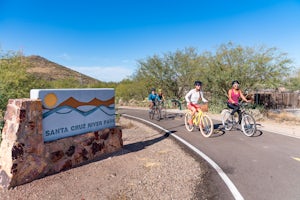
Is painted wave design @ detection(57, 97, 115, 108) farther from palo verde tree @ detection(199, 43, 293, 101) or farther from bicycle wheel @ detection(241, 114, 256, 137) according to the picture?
palo verde tree @ detection(199, 43, 293, 101)

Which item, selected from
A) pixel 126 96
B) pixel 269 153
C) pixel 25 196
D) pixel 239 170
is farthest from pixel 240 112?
pixel 126 96

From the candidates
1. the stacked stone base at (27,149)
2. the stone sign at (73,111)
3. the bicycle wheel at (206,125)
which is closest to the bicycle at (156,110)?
the bicycle wheel at (206,125)

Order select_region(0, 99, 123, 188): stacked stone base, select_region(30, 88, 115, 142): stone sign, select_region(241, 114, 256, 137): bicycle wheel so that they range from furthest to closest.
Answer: select_region(241, 114, 256, 137): bicycle wheel → select_region(30, 88, 115, 142): stone sign → select_region(0, 99, 123, 188): stacked stone base

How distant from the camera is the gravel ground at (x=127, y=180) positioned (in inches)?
147

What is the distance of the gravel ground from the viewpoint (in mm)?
3730

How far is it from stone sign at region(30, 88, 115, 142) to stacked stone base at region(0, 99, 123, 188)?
0.19m

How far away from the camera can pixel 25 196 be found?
3.65m

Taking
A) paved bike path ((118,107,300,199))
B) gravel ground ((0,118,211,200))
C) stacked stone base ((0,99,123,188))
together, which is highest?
stacked stone base ((0,99,123,188))

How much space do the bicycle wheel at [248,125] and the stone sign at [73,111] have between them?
5091mm

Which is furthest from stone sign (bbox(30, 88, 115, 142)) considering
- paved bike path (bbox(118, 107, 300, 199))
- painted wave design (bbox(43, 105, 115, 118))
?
paved bike path (bbox(118, 107, 300, 199))

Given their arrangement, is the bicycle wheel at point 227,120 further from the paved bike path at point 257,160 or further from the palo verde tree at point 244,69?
the palo verde tree at point 244,69

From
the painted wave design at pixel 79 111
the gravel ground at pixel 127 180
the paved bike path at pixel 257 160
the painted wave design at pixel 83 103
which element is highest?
the painted wave design at pixel 83 103

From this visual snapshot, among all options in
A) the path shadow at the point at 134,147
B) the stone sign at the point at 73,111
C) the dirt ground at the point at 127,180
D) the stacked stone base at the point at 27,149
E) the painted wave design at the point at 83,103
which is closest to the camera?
the dirt ground at the point at 127,180

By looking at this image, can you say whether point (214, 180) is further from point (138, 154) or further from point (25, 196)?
point (25, 196)
